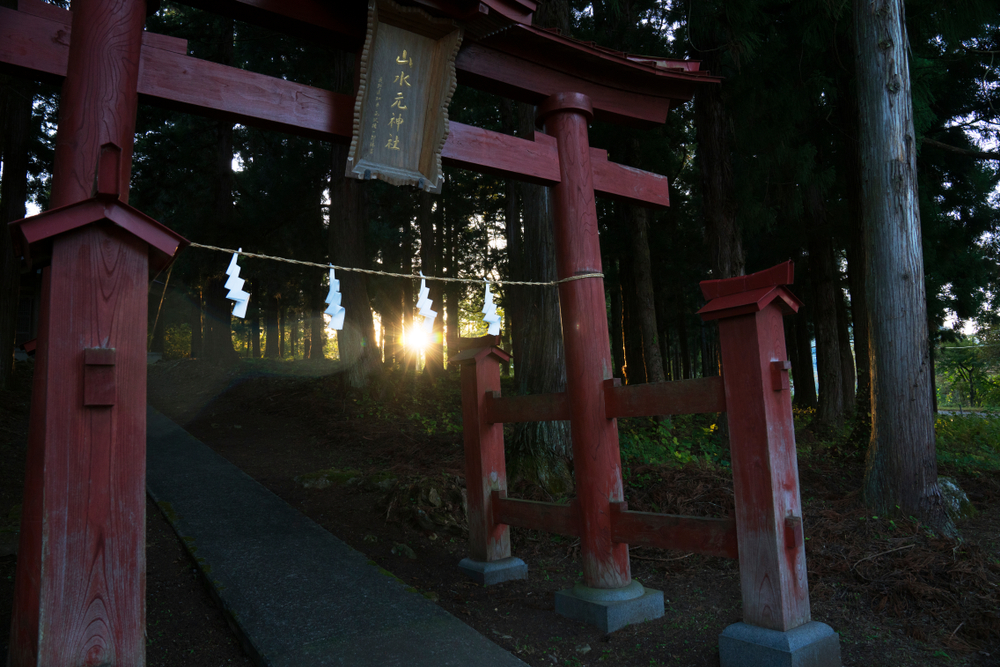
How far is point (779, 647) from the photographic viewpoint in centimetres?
315

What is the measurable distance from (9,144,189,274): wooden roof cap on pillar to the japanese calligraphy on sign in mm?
1348

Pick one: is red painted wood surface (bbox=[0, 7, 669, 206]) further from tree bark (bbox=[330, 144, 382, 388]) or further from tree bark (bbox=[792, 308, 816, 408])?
tree bark (bbox=[792, 308, 816, 408])

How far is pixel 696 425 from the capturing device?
12.5m

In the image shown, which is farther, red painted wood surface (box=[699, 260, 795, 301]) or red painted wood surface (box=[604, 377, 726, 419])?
red painted wood surface (box=[604, 377, 726, 419])

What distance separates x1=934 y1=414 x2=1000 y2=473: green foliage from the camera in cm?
855

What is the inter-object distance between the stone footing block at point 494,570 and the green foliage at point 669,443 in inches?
92.9

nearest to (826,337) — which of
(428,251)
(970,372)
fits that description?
(428,251)

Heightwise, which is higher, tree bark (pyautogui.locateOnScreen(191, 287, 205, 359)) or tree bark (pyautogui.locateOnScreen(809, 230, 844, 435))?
tree bark (pyautogui.locateOnScreen(191, 287, 205, 359))

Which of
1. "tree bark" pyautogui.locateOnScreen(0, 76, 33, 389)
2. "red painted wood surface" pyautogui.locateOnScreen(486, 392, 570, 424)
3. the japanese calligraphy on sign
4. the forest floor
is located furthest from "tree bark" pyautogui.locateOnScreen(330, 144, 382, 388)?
the japanese calligraphy on sign

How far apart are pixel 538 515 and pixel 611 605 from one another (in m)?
0.86

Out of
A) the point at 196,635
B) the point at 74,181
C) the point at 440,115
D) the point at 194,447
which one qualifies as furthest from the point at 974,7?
the point at 194,447

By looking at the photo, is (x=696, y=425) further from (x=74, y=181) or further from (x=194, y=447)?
(x=74, y=181)

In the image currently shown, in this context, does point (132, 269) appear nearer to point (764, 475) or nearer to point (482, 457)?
point (482, 457)

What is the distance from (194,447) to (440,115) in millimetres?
6926
